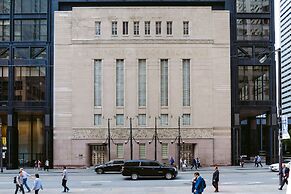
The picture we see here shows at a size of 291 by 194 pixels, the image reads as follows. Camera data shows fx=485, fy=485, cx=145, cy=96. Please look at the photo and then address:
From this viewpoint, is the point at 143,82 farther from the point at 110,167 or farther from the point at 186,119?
the point at 110,167

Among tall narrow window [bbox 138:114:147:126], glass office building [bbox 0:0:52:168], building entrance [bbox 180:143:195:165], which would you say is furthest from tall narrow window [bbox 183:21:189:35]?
glass office building [bbox 0:0:52:168]

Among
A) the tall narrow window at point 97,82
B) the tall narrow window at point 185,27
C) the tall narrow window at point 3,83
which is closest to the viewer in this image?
the tall narrow window at point 3,83

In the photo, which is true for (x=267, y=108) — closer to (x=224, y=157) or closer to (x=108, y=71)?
(x=224, y=157)

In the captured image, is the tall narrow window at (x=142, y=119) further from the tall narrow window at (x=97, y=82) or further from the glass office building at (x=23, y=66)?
the glass office building at (x=23, y=66)

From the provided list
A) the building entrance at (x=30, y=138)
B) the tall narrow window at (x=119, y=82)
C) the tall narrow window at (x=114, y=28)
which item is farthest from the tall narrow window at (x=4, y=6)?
the tall narrow window at (x=119, y=82)

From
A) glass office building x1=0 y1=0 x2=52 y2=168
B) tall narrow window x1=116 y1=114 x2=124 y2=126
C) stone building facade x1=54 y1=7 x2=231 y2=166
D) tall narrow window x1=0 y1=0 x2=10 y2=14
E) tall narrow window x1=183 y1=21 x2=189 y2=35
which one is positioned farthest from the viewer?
tall narrow window x1=0 y1=0 x2=10 y2=14

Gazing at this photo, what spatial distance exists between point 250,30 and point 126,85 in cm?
1849

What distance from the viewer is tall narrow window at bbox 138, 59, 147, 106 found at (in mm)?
64125

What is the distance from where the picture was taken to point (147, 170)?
40469 millimetres

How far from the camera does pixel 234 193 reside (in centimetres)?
2900

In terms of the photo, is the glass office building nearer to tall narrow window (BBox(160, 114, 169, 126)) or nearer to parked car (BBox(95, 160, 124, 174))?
tall narrow window (BBox(160, 114, 169, 126))

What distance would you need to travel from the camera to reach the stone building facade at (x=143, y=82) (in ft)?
207

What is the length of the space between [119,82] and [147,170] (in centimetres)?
2543

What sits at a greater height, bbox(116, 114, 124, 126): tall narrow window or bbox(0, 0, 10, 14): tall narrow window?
bbox(0, 0, 10, 14): tall narrow window
